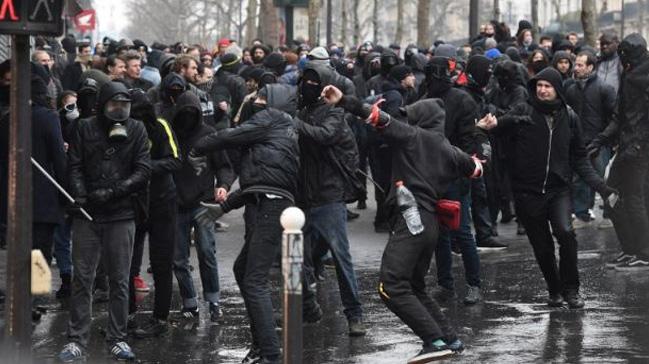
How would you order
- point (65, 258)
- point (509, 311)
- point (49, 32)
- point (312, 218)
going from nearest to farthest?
point (49, 32) → point (312, 218) → point (509, 311) → point (65, 258)

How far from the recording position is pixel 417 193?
10.7 meters

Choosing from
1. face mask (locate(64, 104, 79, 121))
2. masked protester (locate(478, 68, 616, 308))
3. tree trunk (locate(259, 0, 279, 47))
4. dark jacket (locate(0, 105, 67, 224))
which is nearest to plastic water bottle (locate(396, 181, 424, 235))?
masked protester (locate(478, 68, 616, 308))

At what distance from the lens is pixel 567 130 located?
12.6m

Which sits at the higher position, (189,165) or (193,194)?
(189,165)

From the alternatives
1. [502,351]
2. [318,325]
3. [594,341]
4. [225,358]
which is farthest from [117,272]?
[594,341]

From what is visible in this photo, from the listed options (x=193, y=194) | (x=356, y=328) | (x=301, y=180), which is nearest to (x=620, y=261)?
(x=356, y=328)

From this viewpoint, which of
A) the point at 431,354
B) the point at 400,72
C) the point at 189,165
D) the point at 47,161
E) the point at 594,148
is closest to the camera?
the point at 431,354

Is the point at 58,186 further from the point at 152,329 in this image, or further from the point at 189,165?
the point at 152,329

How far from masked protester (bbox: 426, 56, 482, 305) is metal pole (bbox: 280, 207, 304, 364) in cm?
450

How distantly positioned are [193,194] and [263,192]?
1886 millimetres

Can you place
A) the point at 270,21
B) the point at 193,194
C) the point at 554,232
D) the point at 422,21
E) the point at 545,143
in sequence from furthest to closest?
the point at 270,21, the point at 422,21, the point at 554,232, the point at 545,143, the point at 193,194

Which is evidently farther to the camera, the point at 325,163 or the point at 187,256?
the point at 187,256

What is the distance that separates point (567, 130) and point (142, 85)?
6.32 m

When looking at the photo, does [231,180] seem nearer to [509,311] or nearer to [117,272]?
[117,272]
